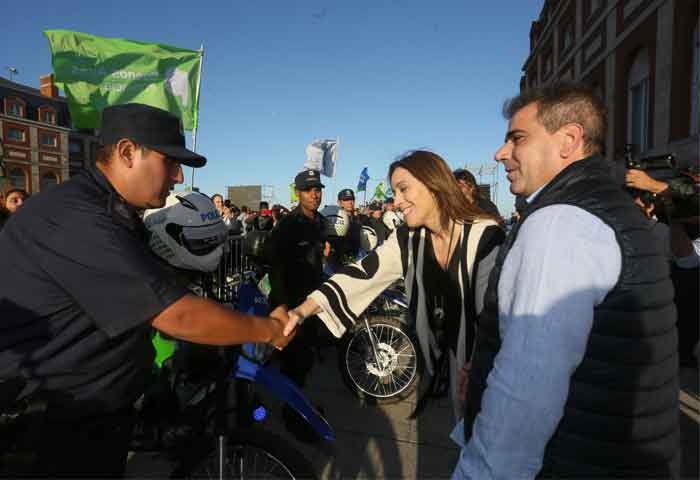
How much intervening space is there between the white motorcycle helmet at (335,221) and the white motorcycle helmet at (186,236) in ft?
8.53

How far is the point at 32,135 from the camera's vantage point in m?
52.1

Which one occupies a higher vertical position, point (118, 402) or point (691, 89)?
point (691, 89)

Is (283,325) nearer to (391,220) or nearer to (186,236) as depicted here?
(186,236)

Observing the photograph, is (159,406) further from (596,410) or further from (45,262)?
(596,410)

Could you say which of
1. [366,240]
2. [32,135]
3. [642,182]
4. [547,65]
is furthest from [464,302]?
A: [32,135]

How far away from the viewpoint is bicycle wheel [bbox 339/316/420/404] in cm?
411

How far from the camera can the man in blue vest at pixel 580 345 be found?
36.2 inches

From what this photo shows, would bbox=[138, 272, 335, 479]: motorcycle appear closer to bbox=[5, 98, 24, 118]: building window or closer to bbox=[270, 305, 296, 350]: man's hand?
bbox=[270, 305, 296, 350]: man's hand

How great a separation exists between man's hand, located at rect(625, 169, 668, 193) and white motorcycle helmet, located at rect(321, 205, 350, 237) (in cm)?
296

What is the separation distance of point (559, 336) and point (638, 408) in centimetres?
33

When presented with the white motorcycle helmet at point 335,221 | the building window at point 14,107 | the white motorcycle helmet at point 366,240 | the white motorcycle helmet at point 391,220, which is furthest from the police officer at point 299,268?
the building window at point 14,107

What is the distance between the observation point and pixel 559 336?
91 centimetres

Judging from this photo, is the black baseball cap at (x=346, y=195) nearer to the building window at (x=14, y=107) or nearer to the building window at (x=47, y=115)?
the building window at (x=14, y=107)

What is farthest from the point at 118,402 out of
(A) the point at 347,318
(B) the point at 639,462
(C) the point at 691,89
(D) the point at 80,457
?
(C) the point at 691,89
